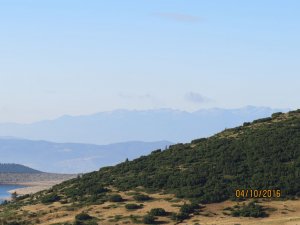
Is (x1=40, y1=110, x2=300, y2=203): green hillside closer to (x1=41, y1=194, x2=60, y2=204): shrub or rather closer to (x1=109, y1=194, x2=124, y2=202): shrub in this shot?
(x1=41, y1=194, x2=60, y2=204): shrub

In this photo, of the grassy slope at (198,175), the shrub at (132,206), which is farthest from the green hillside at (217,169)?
the shrub at (132,206)

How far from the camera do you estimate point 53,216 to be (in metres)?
63.9

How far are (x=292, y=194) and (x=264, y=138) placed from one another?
606 inches

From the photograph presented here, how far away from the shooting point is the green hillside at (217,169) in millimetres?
66375

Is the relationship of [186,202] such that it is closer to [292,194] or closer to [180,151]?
[292,194]

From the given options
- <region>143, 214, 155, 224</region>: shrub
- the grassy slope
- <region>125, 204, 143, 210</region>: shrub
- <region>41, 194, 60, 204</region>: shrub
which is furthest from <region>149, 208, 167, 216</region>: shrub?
<region>41, 194, 60, 204</region>: shrub

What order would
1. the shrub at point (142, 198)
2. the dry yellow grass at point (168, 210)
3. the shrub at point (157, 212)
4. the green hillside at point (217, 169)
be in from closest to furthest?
the dry yellow grass at point (168, 210), the shrub at point (157, 212), the shrub at point (142, 198), the green hillside at point (217, 169)

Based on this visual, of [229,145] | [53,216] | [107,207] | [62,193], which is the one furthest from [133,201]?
[229,145]

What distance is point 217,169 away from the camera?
2849 inches
